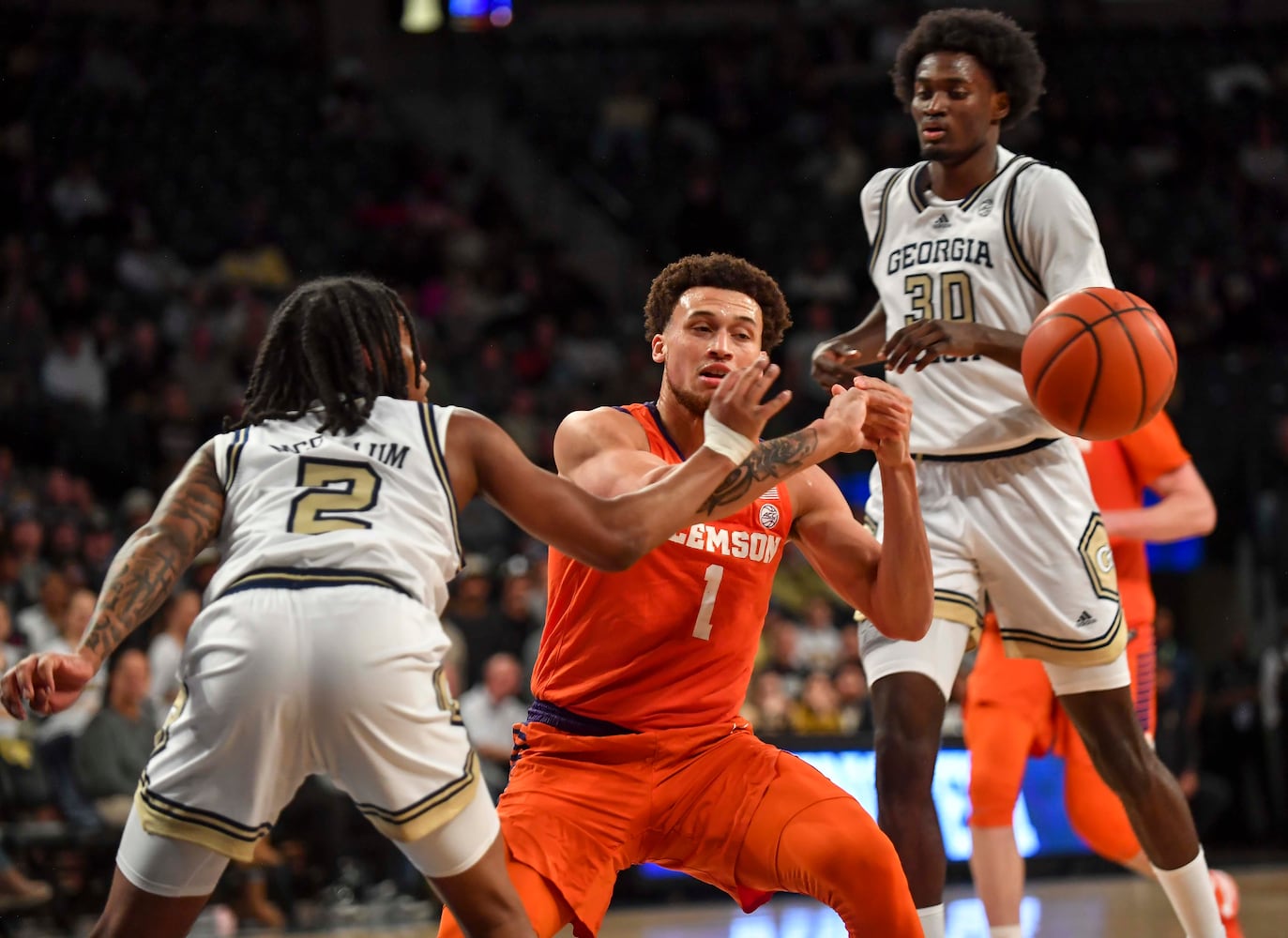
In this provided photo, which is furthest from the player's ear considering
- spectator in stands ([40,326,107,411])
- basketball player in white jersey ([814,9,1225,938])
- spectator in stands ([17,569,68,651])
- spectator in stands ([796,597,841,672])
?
spectator in stands ([40,326,107,411])

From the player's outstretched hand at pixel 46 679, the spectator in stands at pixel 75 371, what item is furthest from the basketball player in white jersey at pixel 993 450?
the spectator in stands at pixel 75 371

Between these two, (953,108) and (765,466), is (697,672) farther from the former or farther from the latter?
(953,108)

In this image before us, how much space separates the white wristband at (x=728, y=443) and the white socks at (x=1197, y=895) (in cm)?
201

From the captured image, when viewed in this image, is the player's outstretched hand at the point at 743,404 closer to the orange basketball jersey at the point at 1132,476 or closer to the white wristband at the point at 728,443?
the white wristband at the point at 728,443

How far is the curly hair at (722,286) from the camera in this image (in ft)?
13.7

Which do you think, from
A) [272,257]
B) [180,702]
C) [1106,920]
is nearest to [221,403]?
[272,257]

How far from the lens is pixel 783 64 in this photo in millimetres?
18094

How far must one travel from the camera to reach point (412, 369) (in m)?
3.50

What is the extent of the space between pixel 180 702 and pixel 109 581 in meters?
0.30

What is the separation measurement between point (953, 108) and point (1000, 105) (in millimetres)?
204

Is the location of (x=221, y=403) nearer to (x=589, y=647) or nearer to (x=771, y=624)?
(x=771, y=624)

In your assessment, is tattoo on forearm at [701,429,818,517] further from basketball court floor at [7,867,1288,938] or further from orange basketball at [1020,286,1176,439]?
basketball court floor at [7,867,1288,938]

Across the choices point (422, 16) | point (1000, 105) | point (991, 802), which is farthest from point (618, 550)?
point (422, 16)

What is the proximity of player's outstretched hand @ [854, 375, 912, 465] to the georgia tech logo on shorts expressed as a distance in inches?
35.7
